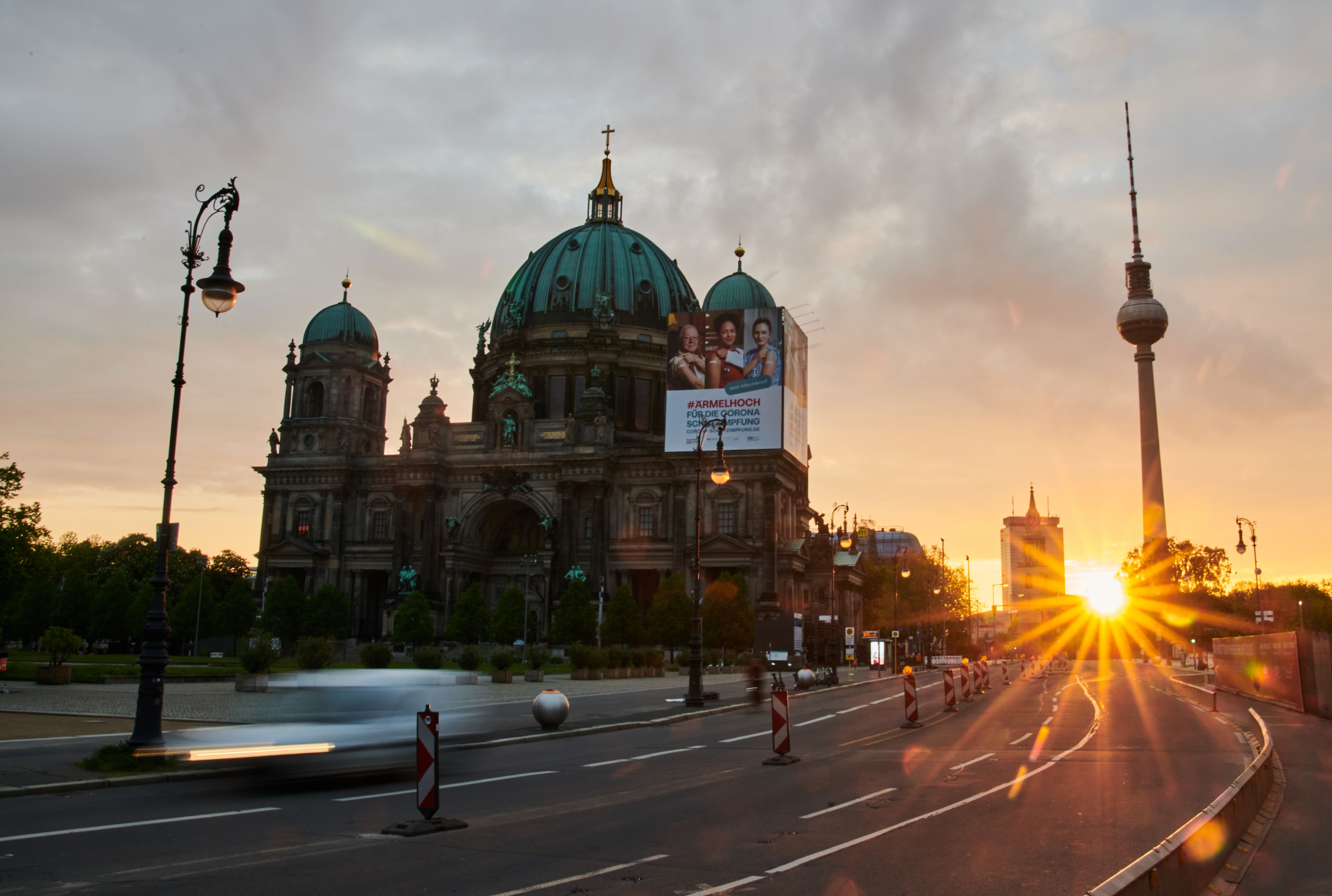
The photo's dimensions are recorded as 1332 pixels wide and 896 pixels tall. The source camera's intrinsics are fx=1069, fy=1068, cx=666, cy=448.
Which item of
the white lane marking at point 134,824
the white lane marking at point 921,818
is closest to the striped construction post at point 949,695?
the white lane marking at point 921,818

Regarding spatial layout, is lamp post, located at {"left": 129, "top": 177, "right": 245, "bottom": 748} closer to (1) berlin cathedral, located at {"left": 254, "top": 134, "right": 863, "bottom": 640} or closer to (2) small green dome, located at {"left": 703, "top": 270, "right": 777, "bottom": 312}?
(1) berlin cathedral, located at {"left": 254, "top": 134, "right": 863, "bottom": 640}

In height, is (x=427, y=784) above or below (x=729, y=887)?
above

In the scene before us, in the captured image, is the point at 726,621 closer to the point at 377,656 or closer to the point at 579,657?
the point at 579,657

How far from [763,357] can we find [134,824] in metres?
66.6

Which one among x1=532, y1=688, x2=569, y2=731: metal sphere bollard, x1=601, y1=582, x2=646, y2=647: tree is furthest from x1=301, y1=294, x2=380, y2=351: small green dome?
x1=532, y1=688, x2=569, y2=731: metal sphere bollard

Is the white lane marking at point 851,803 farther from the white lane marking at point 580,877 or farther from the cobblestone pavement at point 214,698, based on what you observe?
the cobblestone pavement at point 214,698

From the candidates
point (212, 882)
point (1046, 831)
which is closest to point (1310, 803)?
point (1046, 831)

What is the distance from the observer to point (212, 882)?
8859 mm

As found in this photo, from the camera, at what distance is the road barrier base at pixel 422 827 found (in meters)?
11.0

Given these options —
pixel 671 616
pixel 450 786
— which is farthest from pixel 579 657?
pixel 450 786

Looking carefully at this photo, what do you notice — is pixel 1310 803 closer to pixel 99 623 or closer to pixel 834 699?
pixel 834 699

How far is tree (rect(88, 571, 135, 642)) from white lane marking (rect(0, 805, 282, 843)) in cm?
7319

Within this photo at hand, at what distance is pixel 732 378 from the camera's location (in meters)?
76.9

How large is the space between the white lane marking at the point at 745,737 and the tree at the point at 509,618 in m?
51.5
